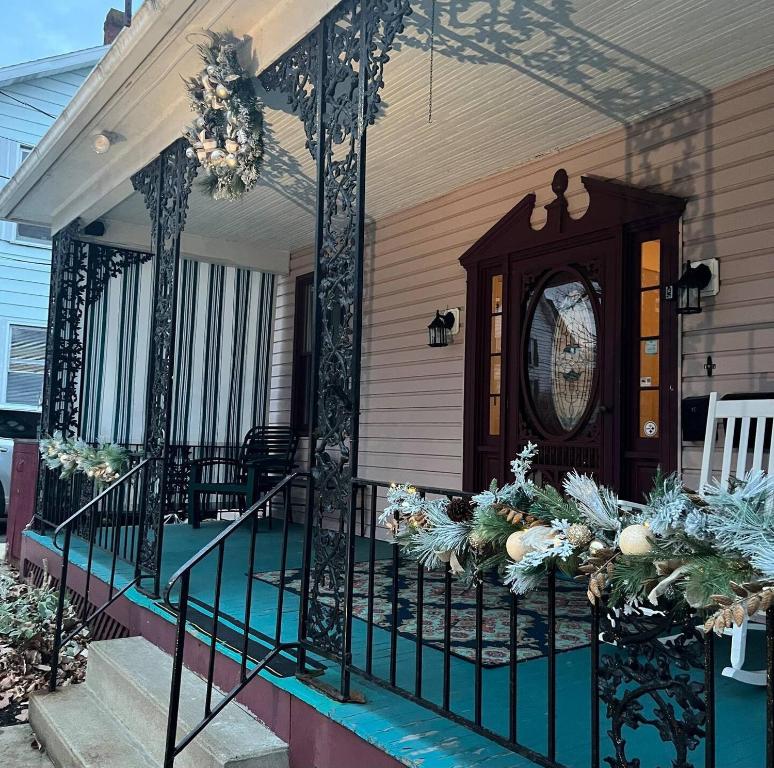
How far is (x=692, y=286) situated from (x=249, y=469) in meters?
3.80

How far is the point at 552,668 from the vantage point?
5.60 ft

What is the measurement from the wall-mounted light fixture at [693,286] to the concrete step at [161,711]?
9.14ft

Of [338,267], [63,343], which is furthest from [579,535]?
[63,343]

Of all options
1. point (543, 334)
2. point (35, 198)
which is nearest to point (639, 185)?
point (543, 334)

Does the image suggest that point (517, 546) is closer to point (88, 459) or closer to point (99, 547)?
point (88, 459)

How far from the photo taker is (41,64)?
1057 cm

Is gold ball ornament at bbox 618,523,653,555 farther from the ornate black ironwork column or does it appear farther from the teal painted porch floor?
the ornate black ironwork column

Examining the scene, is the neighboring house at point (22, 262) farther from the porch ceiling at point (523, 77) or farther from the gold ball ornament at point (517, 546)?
the gold ball ornament at point (517, 546)

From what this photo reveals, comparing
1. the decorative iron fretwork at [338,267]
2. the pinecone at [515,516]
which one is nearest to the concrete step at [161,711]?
the decorative iron fretwork at [338,267]

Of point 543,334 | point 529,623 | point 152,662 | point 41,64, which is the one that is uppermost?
point 41,64

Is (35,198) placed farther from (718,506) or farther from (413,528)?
(718,506)

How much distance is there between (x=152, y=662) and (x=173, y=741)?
1068 millimetres

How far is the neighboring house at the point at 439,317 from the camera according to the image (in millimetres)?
2326

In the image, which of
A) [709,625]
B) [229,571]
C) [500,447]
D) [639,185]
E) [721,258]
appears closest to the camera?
[709,625]
